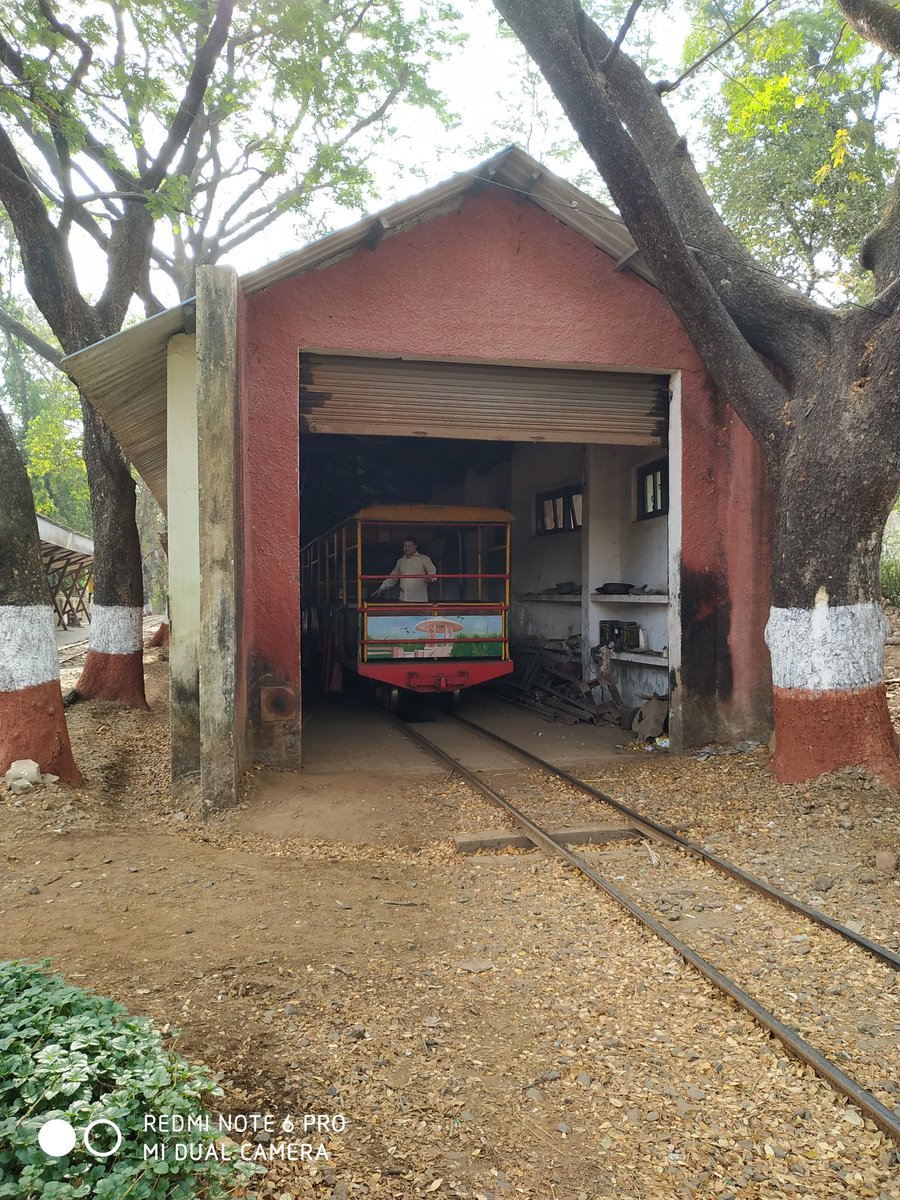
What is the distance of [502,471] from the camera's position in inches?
663

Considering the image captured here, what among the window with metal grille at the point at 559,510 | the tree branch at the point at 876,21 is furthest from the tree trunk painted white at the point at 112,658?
the tree branch at the point at 876,21

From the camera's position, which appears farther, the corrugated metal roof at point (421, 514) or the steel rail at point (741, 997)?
the corrugated metal roof at point (421, 514)

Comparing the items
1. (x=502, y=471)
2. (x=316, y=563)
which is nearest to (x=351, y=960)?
(x=316, y=563)

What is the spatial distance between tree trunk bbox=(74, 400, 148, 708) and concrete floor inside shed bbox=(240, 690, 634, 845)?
266 cm

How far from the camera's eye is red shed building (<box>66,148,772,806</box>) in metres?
6.93

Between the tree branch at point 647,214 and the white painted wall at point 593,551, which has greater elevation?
the tree branch at point 647,214

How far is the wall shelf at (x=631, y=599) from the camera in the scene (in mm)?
10164

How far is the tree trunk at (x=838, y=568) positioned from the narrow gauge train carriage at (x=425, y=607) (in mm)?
5141

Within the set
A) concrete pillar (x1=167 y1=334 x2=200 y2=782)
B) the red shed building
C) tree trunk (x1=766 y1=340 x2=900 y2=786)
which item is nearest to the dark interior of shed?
the red shed building

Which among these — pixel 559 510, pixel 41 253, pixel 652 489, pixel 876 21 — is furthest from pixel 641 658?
pixel 41 253

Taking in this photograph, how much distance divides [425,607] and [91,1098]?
906 cm

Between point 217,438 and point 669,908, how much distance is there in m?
4.85

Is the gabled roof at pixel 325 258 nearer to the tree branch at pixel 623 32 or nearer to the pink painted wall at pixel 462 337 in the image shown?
the pink painted wall at pixel 462 337

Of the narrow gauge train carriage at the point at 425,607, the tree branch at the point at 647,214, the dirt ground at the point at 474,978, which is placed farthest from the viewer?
the narrow gauge train carriage at the point at 425,607
